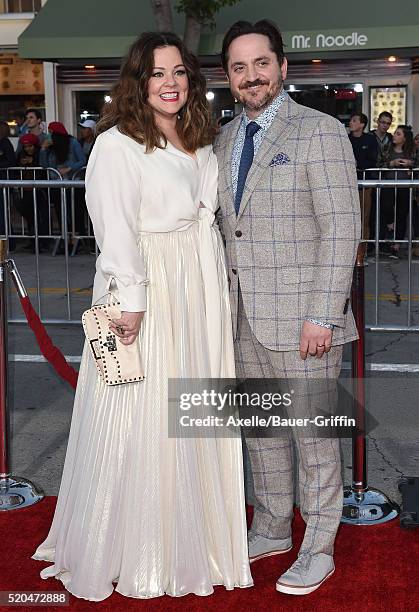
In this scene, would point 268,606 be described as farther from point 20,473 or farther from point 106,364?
point 20,473

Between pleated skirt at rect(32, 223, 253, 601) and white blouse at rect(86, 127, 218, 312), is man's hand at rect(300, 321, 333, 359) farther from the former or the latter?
white blouse at rect(86, 127, 218, 312)

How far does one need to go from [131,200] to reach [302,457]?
1.26 metres

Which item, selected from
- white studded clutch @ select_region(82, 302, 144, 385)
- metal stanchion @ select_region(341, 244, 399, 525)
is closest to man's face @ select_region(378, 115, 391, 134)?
metal stanchion @ select_region(341, 244, 399, 525)

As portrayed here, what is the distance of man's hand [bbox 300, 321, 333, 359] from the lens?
349 cm

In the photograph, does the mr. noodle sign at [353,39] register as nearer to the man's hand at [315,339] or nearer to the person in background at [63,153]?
the person in background at [63,153]

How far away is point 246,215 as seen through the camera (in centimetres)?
358

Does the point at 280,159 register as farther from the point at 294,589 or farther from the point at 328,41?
the point at 328,41

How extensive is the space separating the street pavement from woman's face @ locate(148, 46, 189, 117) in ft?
7.64

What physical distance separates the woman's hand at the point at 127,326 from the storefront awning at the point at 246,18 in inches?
506

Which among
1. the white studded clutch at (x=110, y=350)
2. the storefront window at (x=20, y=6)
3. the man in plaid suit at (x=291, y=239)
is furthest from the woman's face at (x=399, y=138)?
the white studded clutch at (x=110, y=350)

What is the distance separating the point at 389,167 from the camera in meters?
13.1

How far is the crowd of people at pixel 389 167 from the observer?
35.8ft

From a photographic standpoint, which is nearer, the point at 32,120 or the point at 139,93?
the point at 139,93

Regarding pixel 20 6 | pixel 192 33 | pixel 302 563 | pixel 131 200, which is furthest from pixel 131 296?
pixel 20 6
